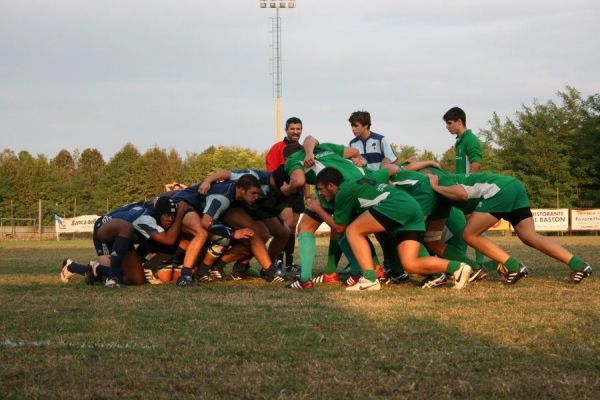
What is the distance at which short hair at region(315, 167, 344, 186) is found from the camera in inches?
316

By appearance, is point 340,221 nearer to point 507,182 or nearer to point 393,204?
point 393,204

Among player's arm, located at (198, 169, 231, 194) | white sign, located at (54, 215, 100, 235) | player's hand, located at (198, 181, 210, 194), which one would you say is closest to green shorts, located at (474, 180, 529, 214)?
player's arm, located at (198, 169, 231, 194)

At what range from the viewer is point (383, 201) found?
26.2ft

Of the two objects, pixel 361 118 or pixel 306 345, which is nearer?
pixel 306 345

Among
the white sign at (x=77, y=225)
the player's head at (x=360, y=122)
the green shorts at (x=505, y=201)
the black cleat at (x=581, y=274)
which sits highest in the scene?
the player's head at (x=360, y=122)

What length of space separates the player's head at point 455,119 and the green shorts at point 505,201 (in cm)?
191

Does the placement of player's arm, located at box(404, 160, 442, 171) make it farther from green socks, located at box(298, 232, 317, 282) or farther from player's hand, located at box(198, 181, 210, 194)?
player's hand, located at box(198, 181, 210, 194)

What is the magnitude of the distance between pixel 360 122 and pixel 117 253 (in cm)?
349

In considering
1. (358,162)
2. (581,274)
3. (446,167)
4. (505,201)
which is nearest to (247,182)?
(358,162)

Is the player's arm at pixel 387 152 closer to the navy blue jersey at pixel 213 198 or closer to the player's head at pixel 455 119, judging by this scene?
the player's head at pixel 455 119

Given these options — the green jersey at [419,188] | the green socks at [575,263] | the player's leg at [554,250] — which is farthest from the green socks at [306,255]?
the green socks at [575,263]

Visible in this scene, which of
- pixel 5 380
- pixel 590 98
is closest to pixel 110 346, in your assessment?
pixel 5 380

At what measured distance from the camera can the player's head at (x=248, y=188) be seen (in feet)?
28.9

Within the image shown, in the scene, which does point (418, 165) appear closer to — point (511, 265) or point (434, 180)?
point (434, 180)
